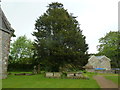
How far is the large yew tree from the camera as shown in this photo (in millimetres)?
19250

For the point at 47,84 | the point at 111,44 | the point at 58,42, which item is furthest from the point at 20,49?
the point at 47,84

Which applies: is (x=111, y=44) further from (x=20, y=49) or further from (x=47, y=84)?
(x=47, y=84)

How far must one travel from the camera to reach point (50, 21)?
2117cm

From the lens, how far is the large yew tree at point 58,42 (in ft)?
63.2

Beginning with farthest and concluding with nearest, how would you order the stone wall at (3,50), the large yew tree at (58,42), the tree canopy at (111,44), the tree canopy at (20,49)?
the tree canopy at (20,49), the tree canopy at (111,44), the large yew tree at (58,42), the stone wall at (3,50)

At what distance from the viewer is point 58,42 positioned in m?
19.8

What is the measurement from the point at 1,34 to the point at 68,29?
957 cm

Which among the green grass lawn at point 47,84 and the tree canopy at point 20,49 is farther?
the tree canopy at point 20,49

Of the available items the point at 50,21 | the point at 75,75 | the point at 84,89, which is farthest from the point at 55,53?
the point at 84,89

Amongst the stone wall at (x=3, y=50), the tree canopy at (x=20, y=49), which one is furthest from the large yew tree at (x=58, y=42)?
the tree canopy at (x=20, y=49)

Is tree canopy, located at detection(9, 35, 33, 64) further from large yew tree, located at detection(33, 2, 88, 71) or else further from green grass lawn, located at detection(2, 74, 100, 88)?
green grass lawn, located at detection(2, 74, 100, 88)

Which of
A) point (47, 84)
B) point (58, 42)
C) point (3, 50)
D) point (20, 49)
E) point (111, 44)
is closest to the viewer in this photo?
point (47, 84)

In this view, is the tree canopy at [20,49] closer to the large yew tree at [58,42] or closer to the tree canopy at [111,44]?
the tree canopy at [111,44]

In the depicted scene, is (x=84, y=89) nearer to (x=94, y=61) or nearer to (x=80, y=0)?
(x=80, y=0)
